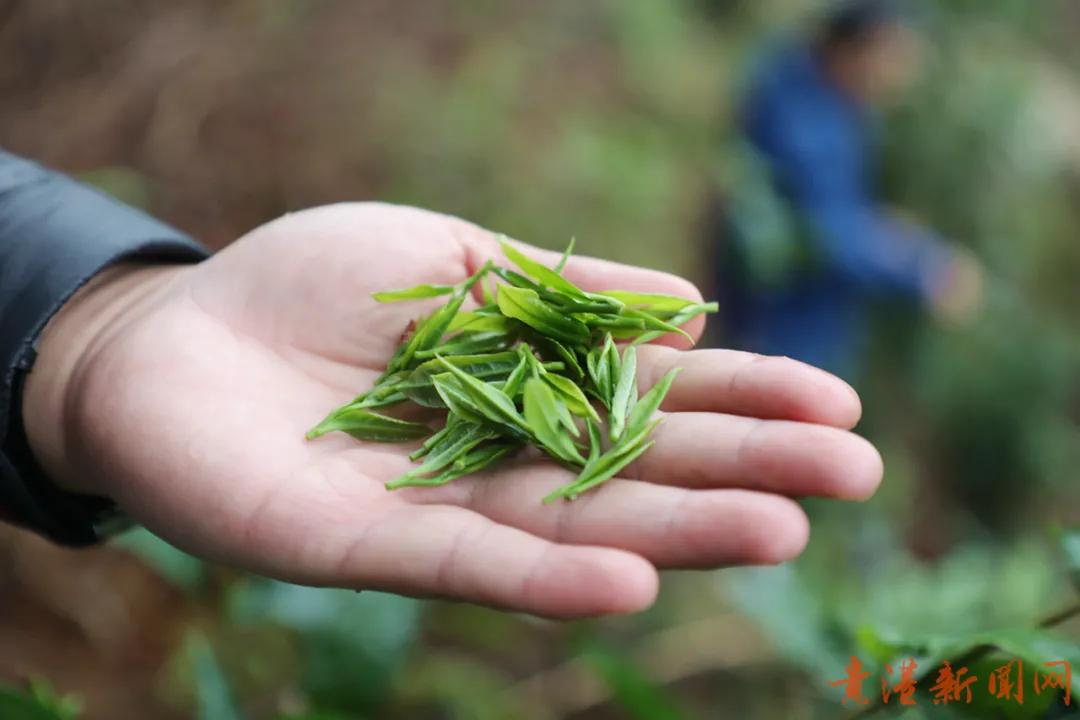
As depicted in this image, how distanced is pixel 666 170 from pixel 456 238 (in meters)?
3.08

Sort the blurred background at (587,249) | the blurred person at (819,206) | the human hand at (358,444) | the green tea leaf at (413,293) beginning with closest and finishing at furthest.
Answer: the human hand at (358,444)
the green tea leaf at (413,293)
the blurred background at (587,249)
the blurred person at (819,206)

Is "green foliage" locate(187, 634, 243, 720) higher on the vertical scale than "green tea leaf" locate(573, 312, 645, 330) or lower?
lower

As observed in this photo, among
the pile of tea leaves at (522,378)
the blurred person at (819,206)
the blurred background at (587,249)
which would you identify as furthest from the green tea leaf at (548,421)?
the blurred person at (819,206)

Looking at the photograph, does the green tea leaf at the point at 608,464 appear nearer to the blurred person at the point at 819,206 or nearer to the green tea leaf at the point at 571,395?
the green tea leaf at the point at 571,395

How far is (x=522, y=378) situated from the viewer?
1.42m

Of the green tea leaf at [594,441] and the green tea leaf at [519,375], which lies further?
the green tea leaf at [519,375]

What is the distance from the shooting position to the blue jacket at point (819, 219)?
3.14m

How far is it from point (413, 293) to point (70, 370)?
570mm

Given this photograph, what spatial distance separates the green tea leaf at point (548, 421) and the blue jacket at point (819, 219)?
2.14 metres

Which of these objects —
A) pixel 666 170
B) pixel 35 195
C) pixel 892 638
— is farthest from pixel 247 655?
pixel 666 170

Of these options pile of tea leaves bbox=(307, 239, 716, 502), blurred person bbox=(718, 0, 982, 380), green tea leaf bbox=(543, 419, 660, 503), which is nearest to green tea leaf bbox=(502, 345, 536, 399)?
pile of tea leaves bbox=(307, 239, 716, 502)

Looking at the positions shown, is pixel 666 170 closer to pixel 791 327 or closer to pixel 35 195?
pixel 791 327

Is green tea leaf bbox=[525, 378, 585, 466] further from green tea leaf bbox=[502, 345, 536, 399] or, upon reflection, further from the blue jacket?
the blue jacket

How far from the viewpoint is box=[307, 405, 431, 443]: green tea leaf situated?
134 centimetres
